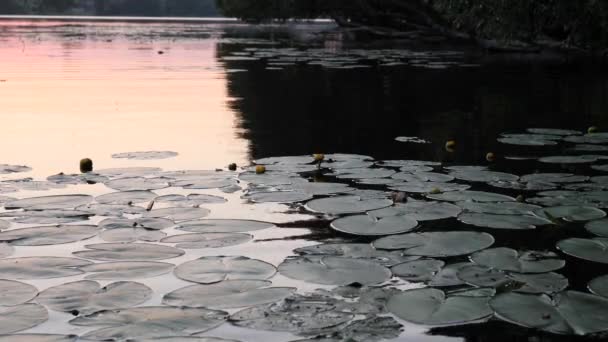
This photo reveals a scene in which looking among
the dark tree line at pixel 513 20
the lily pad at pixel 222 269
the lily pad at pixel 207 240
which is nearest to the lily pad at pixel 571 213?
the lily pad at pixel 207 240

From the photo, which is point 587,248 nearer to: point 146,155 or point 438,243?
point 438,243

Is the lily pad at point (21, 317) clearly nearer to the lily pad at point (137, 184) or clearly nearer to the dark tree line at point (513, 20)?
the lily pad at point (137, 184)

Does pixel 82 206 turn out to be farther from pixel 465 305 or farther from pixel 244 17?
pixel 244 17

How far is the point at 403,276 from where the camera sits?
113 inches

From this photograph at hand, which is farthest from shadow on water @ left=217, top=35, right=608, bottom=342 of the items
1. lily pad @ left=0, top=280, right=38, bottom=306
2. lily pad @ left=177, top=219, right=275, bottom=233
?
lily pad @ left=0, top=280, right=38, bottom=306

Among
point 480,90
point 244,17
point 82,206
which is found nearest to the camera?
point 82,206

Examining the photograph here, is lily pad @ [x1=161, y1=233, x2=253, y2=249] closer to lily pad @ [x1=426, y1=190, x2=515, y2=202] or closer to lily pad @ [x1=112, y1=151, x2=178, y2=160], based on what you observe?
lily pad @ [x1=426, y1=190, x2=515, y2=202]

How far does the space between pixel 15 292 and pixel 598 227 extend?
2.33 meters

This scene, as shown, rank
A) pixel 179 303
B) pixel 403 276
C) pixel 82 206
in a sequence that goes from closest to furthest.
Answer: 1. pixel 179 303
2. pixel 403 276
3. pixel 82 206

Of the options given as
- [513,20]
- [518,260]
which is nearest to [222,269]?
[518,260]

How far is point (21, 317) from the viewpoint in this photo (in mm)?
2389

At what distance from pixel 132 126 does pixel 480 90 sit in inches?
210

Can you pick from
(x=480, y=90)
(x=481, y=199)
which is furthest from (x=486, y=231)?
(x=480, y=90)

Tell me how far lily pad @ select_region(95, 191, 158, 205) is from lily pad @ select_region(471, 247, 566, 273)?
1658 millimetres
